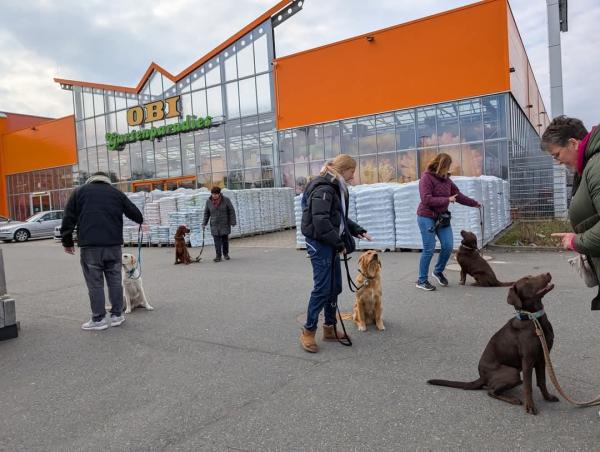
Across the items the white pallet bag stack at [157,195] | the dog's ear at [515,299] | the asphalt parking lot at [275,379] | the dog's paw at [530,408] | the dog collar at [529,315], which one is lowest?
the asphalt parking lot at [275,379]

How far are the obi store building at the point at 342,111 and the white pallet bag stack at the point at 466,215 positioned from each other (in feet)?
18.0

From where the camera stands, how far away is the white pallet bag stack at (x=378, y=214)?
11711mm

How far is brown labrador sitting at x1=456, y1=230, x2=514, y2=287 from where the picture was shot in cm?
687

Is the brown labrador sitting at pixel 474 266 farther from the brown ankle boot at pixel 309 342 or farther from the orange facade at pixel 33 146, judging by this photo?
the orange facade at pixel 33 146

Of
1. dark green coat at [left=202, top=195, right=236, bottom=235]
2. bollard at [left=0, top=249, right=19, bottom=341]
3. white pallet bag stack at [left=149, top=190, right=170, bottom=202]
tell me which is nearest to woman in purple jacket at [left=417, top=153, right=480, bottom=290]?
bollard at [left=0, top=249, right=19, bottom=341]

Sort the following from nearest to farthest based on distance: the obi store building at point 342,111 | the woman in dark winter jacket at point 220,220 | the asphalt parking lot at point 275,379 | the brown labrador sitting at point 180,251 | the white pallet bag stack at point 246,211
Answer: the asphalt parking lot at point 275,379, the brown labrador sitting at point 180,251, the woman in dark winter jacket at point 220,220, the obi store building at point 342,111, the white pallet bag stack at point 246,211

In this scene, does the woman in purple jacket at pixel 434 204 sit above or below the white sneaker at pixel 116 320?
above

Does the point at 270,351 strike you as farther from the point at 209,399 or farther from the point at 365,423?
the point at 365,423

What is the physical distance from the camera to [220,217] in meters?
12.0

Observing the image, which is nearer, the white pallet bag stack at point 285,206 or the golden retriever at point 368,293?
the golden retriever at point 368,293

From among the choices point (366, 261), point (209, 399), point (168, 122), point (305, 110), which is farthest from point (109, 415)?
point (168, 122)

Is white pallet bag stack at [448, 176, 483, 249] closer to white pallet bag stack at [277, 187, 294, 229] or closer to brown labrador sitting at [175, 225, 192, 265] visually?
brown labrador sitting at [175, 225, 192, 265]

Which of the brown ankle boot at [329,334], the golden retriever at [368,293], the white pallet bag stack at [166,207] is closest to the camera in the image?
the brown ankle boot at [329,334]

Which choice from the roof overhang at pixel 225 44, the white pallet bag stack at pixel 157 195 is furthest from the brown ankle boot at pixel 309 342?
the roof overhang at pixel 225 44
